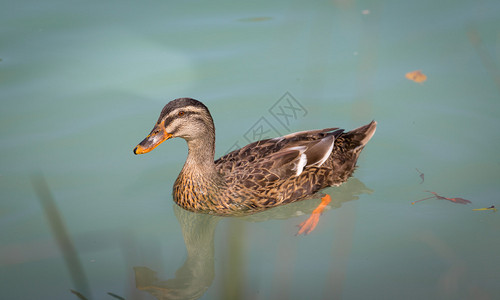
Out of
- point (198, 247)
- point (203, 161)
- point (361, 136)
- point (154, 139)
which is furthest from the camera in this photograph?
point (361, 136)

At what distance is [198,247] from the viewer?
4.36 m

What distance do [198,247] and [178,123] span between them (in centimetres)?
105

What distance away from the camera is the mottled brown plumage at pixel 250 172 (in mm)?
4480

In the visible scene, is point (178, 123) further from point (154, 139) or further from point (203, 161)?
point (203, 161)

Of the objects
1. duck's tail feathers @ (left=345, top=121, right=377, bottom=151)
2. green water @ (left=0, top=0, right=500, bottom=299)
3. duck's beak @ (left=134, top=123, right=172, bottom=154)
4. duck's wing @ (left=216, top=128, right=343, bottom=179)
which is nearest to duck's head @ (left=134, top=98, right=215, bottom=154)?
duck's beak @ (left=134, top=123, right=172, bottom=154)

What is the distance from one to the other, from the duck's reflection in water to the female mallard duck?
0.08 metres

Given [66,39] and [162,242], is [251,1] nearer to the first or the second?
[66,39]

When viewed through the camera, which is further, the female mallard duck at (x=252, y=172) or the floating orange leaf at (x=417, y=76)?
the floating orange leaf at (x=417, y=76)

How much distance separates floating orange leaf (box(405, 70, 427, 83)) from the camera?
637 centimetres

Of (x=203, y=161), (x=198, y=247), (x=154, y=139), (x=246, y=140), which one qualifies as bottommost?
(x=198, y=247)

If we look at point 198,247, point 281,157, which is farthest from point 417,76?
point 198,247

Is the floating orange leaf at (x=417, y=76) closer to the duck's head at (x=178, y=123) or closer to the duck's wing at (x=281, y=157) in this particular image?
the duck's wing at (x=281, y=157)

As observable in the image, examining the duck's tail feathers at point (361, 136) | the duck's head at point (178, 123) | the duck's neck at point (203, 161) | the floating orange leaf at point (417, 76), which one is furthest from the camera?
the floating orange leaf at point (417, 76)

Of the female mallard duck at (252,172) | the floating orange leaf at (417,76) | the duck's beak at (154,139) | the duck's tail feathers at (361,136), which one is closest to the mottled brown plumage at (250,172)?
the female mallard duck at (252,172)
